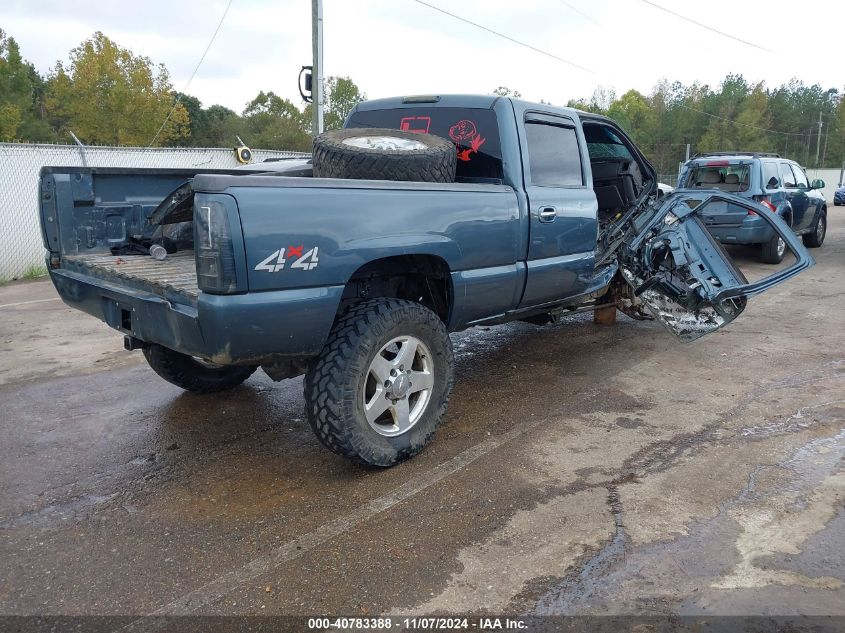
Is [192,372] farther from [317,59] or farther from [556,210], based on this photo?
[317,59]

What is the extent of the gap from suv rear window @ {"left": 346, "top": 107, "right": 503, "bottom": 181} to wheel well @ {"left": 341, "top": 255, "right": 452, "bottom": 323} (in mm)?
892

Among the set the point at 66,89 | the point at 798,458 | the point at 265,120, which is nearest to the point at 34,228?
the point at 798,458

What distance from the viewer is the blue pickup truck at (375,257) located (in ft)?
9.86

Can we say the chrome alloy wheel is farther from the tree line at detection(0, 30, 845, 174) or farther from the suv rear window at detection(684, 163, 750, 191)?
the tree line at detection(0, 30, 845, 174)

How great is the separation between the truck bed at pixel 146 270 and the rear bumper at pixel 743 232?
29.4 ft

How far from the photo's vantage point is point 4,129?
37.2 meters

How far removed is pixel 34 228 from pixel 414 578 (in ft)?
37.1

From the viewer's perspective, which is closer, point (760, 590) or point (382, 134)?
point (760, 590)

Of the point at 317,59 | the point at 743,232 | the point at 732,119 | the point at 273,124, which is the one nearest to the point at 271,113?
the point at 273,124

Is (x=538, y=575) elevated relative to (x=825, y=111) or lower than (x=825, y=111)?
lower

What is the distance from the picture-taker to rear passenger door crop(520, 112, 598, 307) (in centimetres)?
450

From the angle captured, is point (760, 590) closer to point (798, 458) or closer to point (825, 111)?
point (798, 458)

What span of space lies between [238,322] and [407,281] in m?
1.40

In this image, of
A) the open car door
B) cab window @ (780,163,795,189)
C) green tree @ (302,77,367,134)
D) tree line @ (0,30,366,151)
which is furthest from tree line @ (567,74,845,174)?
the open car door
